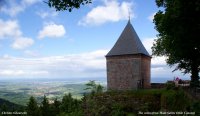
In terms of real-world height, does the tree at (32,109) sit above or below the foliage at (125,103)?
below

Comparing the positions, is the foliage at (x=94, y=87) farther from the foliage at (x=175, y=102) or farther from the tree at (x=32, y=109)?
the tree at (x=32, y=109)

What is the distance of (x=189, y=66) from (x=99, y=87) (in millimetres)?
14845

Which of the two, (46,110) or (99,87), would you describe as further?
(46,110)

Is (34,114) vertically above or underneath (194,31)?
underneath

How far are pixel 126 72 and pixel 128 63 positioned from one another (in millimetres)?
1117

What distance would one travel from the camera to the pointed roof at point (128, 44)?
38.5m

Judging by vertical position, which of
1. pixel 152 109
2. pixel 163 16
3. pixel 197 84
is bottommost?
pixel 152 109

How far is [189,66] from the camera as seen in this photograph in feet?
121

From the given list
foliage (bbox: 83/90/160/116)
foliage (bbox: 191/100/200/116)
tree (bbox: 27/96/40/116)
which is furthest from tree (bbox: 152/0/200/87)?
tree (bbox: 27/96/40/116)

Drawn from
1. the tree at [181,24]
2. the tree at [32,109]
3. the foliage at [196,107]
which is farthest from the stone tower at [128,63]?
the foliage at [196,107]

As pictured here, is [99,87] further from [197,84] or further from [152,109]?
[197,84]

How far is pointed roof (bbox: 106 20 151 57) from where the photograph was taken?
3847 cm

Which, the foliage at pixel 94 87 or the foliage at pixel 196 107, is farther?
the foliage at pixel 94 87

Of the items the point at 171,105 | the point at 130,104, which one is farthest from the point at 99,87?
the point at 171,105
